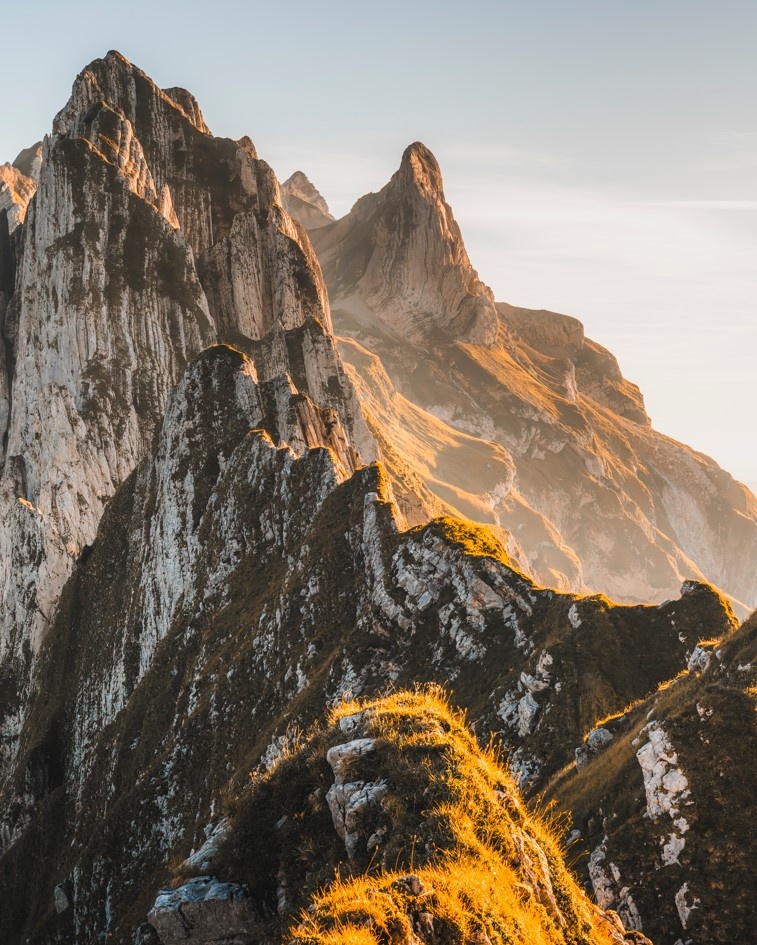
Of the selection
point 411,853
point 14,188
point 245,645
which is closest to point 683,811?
point 411,853

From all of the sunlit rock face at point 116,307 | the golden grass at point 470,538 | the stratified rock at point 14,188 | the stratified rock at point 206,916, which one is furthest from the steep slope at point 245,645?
the stratified rock at point 14,188

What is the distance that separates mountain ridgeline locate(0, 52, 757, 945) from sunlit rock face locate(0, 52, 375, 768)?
0.41m

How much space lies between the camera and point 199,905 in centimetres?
1296

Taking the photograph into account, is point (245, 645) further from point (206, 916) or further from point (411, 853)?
point (411, 853)

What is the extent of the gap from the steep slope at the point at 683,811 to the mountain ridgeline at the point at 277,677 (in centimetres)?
7

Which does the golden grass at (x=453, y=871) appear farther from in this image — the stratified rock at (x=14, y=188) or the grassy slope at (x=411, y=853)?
the stratified rock at (x=14, y=188)

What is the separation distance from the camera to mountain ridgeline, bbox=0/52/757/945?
13375mm

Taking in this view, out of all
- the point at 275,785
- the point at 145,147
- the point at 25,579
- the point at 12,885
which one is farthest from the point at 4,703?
the point at 145,147

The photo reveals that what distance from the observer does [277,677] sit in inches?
1350

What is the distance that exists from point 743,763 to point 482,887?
9669mm

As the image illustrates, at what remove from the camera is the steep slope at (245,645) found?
2798 cm

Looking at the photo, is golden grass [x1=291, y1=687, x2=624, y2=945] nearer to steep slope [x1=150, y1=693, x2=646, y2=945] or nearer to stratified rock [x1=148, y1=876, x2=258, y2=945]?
steep slope [x1=150, y1=693, x2=646, y2=945]

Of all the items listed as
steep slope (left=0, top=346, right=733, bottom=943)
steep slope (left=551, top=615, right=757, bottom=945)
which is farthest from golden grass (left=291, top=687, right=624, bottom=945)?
steep slope (left=0, top=346, right=733, bottom=943)

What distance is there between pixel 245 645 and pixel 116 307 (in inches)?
2447
